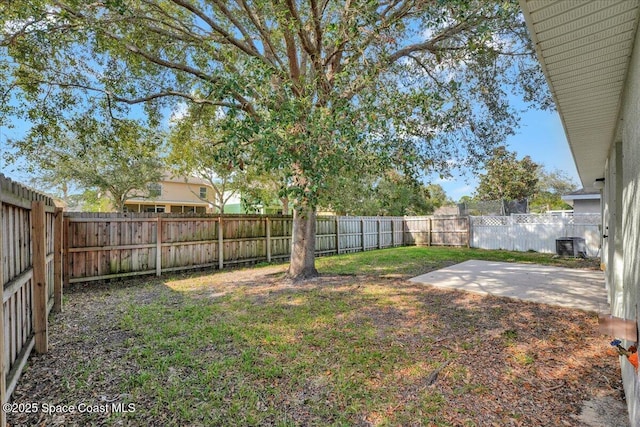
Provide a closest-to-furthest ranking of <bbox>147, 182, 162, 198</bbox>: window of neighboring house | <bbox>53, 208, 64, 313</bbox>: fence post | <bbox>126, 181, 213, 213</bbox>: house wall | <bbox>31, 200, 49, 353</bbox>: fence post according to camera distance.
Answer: <bbox>31, 200, 49, 353</bbox>: fence post < <bbox>53, 208, 64, 313</bbox>: fence post < <bbox>147, 182, 162, 198</bbox>: window of neighboring house < <bbox>126, 181, 213, 213</bbox>: house wall

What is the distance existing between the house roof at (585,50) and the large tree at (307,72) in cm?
193

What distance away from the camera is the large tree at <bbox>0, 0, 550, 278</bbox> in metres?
4.14

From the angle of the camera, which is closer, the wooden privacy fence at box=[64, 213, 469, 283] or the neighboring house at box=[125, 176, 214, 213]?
the wooden privacy fence at box=[64, 213, 469, 283]

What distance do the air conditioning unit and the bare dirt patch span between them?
295 inches

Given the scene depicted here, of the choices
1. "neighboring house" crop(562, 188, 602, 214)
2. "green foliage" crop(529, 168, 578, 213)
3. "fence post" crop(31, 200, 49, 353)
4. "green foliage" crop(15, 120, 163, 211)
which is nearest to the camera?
"fence post" crop(31, 200, 49, 353)

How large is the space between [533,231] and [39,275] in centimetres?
1481

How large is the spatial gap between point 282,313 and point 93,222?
4988mm

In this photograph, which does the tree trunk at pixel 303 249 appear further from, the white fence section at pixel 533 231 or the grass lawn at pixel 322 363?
the white fence section at pixel 533 231

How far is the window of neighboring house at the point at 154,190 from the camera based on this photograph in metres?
18.2

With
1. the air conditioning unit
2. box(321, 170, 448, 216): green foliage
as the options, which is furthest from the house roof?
the air conditioning unit

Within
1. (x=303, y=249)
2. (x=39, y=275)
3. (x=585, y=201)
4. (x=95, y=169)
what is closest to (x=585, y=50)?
(x=39, y=275)

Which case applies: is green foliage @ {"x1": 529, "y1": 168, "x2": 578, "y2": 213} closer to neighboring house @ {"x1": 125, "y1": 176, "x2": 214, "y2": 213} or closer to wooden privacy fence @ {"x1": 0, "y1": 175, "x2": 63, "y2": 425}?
neighboring house @ {"x1": 125, "y1": 176, "x2": 214, "y2": 213}

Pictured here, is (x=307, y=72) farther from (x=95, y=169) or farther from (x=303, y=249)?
(x=95, y=169)

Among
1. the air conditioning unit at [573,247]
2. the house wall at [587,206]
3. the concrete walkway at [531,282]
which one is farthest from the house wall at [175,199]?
the house wall at [587,206]
